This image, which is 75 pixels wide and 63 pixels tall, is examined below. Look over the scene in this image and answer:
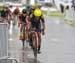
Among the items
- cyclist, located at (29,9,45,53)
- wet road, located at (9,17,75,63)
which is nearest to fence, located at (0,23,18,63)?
wet road, located at (9,17,75,63)

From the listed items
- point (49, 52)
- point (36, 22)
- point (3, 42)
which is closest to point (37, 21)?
point (36, 22)

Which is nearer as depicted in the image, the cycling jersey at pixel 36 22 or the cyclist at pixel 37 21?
the cyclist at pixel 37 21

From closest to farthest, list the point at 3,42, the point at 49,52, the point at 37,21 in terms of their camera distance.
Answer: the point at 3,42
the point at 37,21
the point at 49,52

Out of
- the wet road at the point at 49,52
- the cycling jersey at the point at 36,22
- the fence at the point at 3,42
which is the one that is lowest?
the wet road at the point at 49,52

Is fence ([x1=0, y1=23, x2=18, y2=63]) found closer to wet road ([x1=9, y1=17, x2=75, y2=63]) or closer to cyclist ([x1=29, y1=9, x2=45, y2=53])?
wet road ([x1=9, y1=17, x2=75, y2=63])

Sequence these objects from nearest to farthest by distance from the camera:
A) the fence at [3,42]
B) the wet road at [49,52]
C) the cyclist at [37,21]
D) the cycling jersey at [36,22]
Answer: the fence at [3,42], the cyclist at [37,21], the cycling jersey at [36,22], the wet road at [49,52]

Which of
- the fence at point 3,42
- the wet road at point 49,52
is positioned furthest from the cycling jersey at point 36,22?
the fence at point 3,42

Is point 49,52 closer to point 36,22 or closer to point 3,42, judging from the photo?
point 36,22

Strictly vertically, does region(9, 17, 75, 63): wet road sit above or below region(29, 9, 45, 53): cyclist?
below

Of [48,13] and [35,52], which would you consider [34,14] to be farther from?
[48,13]

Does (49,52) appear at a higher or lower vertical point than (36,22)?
lower

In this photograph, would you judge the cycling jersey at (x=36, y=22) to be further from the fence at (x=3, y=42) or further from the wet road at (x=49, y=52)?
the fence at (x=3, y=42)

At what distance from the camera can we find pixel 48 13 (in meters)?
57.7

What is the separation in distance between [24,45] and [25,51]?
1870 millimetres
